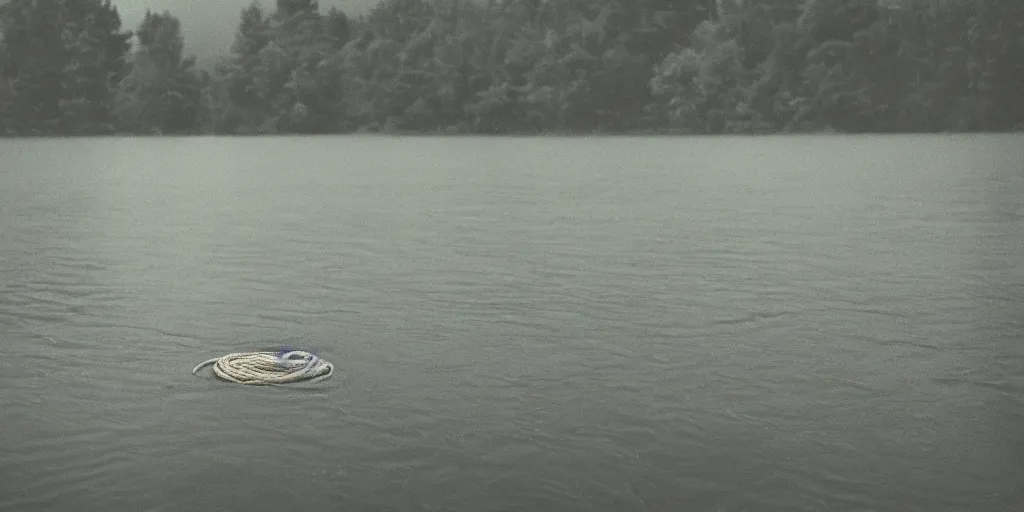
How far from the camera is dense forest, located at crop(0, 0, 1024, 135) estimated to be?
322ft

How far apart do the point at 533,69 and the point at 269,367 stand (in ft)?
330

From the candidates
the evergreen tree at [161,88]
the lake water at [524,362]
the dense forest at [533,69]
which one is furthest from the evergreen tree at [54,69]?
the lake water at [524,362]

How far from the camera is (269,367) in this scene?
11.4m

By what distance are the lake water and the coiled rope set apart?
17 cm

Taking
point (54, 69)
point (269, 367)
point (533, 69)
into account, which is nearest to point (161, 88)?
point (54, 69)

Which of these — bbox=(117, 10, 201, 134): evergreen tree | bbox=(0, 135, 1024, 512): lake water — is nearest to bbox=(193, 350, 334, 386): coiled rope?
bbox=(0, 135, 1024, 512): lake water

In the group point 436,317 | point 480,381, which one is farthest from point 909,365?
point 436,317

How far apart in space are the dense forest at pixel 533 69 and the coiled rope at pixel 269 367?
9164 centimetres

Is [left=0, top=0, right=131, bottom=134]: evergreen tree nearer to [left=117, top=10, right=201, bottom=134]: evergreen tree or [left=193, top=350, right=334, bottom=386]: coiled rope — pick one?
[left=117, top=10, right=201, bottom=134]: evergreen tree

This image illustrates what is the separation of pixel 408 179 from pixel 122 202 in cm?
1192

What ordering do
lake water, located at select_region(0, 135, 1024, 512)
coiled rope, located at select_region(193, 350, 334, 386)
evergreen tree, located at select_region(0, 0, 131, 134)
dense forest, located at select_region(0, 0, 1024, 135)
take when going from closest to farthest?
lake water, located at select_region(0, 135, 1024, 512) < coiled rope, located at select_region(193, 350, 334, 386) < dense forest, located at select_region(0, 0, 1024, 135) < evergreen tree, located at select_region(0, 0, 131, 134)

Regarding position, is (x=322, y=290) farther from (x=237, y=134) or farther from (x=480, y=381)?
(x=237, y=134)

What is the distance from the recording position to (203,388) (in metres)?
10.8

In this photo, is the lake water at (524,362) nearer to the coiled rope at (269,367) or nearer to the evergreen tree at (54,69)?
the coiled rope at (269,367)
